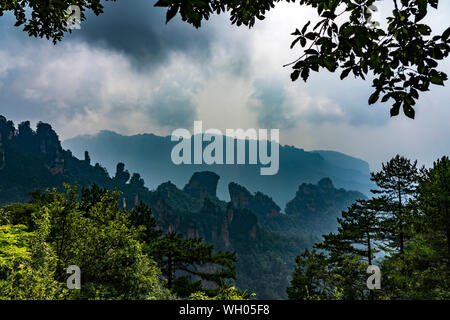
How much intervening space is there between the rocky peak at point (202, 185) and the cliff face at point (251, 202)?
45.8ft

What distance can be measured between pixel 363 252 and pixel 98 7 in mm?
21375

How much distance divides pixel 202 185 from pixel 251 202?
1418 inches

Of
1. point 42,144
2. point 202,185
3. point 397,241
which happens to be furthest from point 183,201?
point 397,241

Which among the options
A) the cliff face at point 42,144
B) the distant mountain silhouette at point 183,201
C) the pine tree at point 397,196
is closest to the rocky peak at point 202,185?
the distant mountain silhouette at point 183,201

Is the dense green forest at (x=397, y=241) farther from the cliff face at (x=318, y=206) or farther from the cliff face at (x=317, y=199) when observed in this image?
the cliff face at (x=317, y=199)

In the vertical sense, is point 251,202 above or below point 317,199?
below

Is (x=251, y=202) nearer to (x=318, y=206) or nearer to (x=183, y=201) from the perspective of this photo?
(x=183, y=201)

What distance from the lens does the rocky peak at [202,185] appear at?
158m

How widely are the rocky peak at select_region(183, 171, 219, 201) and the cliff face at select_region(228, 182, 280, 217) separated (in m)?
14.0

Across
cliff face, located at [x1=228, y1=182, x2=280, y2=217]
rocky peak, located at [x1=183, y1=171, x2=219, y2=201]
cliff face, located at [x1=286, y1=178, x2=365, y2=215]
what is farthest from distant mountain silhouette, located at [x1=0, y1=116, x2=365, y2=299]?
cliff face, located at [x1=286, y1=178, x2=365, y2=215]

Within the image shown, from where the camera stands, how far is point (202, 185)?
159250 mm

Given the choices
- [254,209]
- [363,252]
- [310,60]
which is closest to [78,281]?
[310,60]

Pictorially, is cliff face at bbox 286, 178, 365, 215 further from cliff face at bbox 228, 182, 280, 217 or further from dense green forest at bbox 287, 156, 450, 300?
dense green forest at bbox 287, 156, 450, 300

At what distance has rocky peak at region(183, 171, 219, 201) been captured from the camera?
518ft
